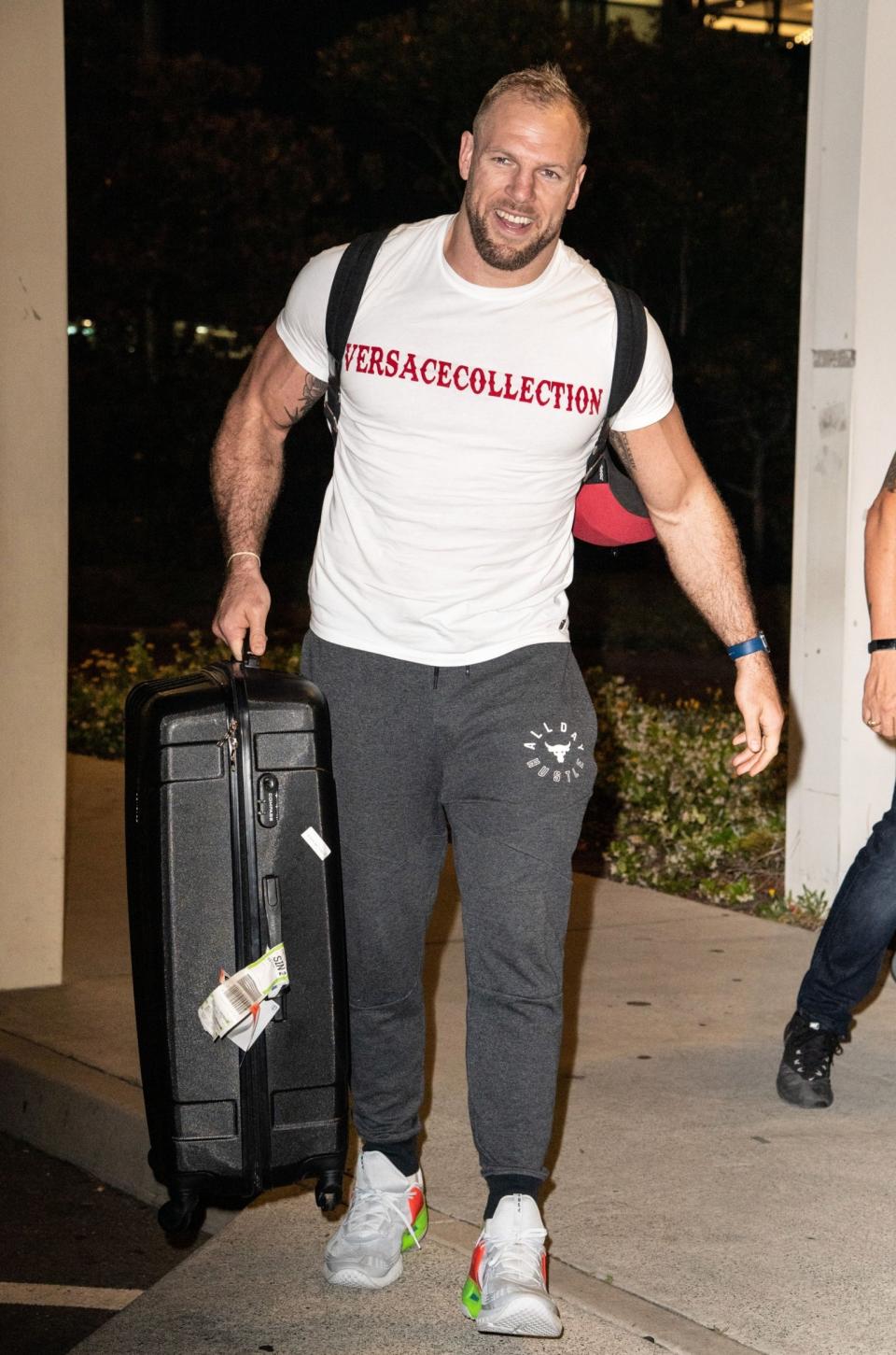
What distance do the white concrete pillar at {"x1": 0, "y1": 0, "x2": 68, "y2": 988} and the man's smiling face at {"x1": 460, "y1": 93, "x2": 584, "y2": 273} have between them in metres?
2.22

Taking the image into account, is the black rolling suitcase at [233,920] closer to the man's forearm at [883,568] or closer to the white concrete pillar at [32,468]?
the man's forearm at [883,568]

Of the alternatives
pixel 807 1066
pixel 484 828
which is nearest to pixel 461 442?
pixel 484 828

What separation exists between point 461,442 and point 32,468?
2257 millimetres

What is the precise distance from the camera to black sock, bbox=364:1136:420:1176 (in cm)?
356

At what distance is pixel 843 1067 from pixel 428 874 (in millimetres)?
1756

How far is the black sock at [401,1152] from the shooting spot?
3564 mm

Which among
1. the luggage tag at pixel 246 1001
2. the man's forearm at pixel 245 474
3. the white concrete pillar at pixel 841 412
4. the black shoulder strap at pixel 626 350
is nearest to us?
the luggage tag at pixel 246 1001

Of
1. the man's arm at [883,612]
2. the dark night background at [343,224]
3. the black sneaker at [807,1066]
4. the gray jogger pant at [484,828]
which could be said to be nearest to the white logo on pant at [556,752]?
the gray jogger pant at [484,828]

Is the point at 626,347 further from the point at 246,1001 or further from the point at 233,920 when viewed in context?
the point at 246,1001

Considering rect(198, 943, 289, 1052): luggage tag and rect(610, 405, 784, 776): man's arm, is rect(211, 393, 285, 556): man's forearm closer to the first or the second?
rect(610, 405, 784, 776): man's arm

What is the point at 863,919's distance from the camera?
4.35 metres

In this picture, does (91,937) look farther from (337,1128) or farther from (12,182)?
(337,1128)

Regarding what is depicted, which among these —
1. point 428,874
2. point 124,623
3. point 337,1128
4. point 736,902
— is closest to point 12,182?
point 428,874

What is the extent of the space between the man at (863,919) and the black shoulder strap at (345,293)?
5.06 ft
